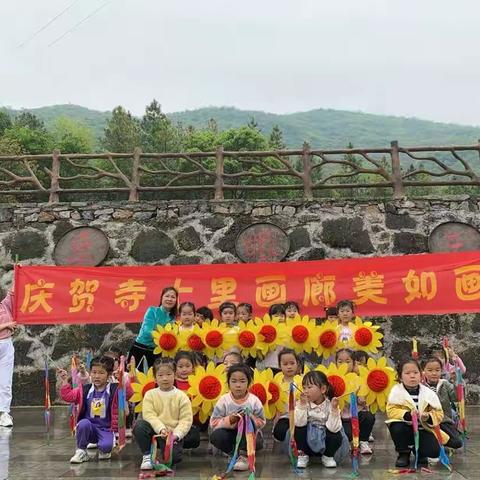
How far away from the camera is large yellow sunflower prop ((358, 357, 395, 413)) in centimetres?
448

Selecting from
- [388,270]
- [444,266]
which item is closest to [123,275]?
[388,270]

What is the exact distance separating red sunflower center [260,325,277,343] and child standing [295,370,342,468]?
1.12 m

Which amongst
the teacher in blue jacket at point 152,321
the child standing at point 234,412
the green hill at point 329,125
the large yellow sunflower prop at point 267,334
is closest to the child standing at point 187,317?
the teacher in blue jacket at point 152,321

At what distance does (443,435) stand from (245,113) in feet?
300

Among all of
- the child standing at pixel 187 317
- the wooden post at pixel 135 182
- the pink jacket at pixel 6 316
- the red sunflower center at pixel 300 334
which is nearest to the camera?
the red sunflower center at pixel 300 334

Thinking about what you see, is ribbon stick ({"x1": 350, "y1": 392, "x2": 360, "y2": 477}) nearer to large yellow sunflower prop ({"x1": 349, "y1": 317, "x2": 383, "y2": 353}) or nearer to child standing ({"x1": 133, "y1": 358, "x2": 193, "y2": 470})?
child standing ({"x1": 133, "y1": 358, "x2": 193, "y2": 470})

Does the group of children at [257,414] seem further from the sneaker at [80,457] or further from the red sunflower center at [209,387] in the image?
the red sunflower center at [209,387]

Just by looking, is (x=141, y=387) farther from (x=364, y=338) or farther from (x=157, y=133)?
(x=157, y=133)

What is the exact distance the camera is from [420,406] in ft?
14.2

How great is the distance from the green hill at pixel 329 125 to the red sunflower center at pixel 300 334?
70284mm

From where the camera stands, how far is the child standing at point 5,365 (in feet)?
21.4

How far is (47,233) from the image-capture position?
355 inches

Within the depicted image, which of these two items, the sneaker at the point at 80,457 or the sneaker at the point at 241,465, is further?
the sneaker at the point at 80,457

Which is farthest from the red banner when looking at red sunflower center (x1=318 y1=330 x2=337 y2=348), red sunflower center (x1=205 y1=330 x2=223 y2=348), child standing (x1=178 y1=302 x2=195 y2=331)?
red sunflower center (x1=318 y1=330 x2=337 y2=348)
